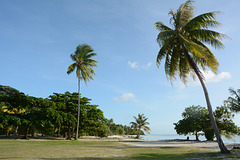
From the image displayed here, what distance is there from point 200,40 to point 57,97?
2634cm

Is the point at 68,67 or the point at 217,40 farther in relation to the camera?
the point at 68,67

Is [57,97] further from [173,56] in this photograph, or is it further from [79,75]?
[173,56]

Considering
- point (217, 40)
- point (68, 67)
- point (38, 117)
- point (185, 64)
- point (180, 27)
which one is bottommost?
point (38, 117)

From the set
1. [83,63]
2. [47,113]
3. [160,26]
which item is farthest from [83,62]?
[160,26]

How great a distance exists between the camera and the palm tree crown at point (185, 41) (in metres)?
12.9

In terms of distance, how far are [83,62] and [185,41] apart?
912 inches

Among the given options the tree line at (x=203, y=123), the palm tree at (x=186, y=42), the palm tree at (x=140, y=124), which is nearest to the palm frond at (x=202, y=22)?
the palm tree at (x=186, y=42)

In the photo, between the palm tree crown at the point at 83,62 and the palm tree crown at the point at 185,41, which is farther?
the palm tree crown at the point at 83,62

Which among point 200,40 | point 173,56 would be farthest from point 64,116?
point 200,40

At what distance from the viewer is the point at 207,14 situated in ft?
42.1

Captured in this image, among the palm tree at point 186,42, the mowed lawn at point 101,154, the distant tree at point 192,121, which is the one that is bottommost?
the mowed lawn at point 101,154

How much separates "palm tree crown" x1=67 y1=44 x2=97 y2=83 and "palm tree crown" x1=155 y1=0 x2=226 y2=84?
19735 millimetres

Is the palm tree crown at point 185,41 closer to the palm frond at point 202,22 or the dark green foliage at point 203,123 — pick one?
the palm frond at point 202,22

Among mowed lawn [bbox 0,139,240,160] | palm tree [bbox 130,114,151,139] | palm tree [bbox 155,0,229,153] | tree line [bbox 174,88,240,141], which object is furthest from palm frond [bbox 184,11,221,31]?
palm tree [bbox 130,114,151,139]
